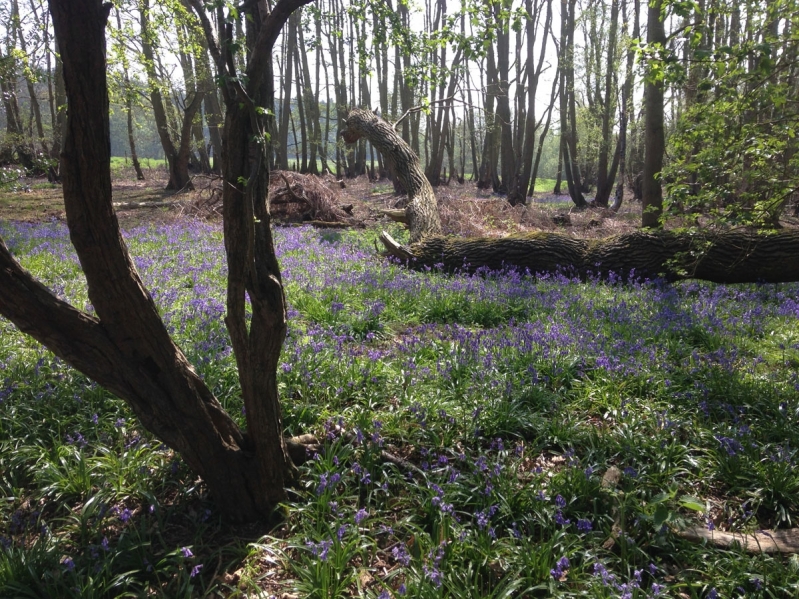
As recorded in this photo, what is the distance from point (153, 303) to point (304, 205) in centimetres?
1246

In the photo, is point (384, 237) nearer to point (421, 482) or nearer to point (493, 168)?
point (421, 482)

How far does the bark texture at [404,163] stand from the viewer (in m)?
10.8

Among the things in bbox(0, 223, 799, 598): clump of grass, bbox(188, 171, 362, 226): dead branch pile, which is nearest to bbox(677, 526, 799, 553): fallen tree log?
bbox(0, 223, 799, 598): clump of grass

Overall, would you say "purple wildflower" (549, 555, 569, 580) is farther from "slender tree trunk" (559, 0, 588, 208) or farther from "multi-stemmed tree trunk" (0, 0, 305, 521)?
"slender tree trunk" (559, 0, 588, 208)

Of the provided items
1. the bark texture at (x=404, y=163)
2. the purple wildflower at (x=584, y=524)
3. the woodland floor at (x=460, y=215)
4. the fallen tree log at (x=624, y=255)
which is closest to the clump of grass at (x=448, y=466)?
the purple wildflower at (x=584, y=524)

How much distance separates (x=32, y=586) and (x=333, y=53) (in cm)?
3882

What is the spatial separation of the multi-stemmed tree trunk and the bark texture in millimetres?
7975

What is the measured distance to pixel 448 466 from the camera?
125 inches

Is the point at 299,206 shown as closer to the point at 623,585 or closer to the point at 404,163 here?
the point at 404,163

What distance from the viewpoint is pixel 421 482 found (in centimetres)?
325

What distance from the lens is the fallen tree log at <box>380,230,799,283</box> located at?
24.1 ft

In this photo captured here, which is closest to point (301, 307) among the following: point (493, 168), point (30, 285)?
point (30, 285)

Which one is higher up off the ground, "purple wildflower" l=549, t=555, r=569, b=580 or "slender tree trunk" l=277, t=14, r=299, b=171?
"slender tree trunk" l=277, t=14, r=299, b=171

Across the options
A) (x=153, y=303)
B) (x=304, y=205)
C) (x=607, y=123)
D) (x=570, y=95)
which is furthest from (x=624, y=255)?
(x=570, y=95)
